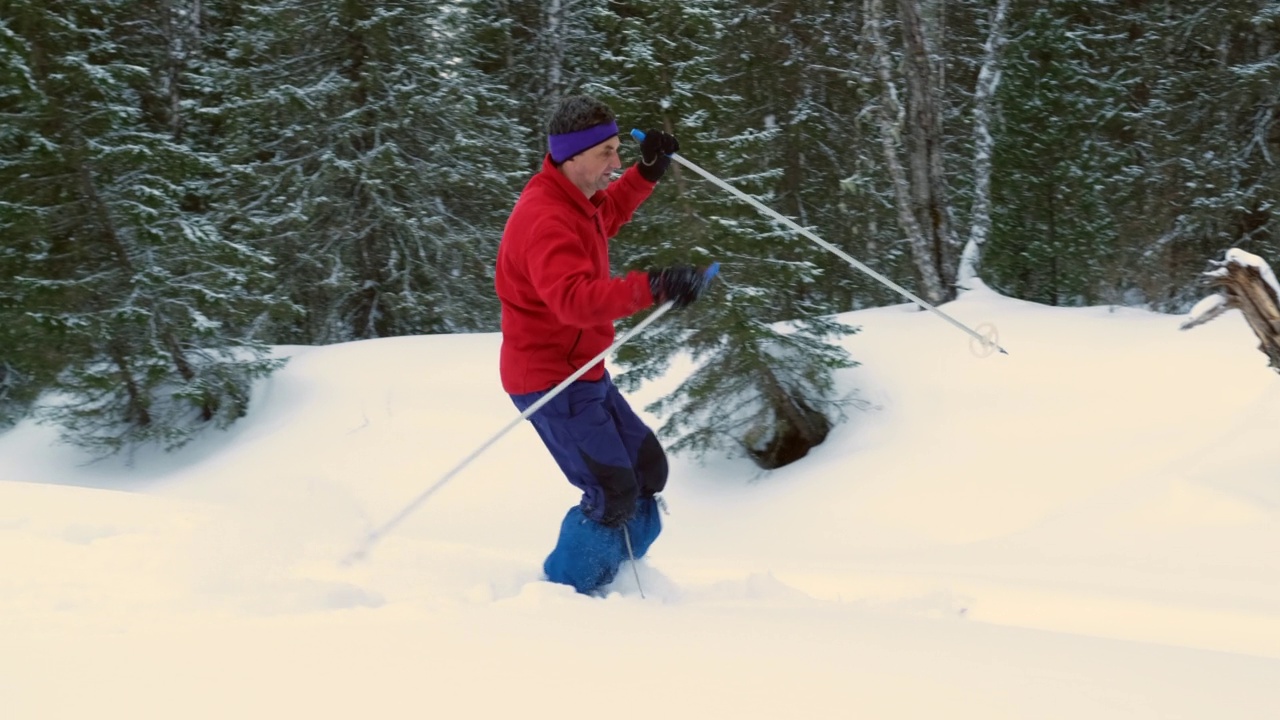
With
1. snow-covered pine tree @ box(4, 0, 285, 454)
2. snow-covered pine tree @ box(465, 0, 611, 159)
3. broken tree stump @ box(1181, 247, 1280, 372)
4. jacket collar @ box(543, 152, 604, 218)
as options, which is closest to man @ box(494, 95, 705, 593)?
jacket collar @ box(543, 152, 604, 218)

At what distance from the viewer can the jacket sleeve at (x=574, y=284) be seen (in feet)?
10.6

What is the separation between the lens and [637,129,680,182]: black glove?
14.4 feet

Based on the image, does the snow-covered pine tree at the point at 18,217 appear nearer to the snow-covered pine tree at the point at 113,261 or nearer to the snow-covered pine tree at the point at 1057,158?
the snow-covered pine tree at the point at 113,261

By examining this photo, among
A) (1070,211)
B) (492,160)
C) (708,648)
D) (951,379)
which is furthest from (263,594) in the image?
(1070,211)

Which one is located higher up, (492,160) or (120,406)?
(492,160)

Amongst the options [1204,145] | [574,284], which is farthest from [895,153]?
[574,284]

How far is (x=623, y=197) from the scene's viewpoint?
14.3 feet

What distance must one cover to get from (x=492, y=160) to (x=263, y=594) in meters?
14.3

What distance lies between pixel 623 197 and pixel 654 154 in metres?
0.25

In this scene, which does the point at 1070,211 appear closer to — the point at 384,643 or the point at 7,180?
the point at 7,180

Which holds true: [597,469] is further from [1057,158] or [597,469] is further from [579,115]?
[1057,158]

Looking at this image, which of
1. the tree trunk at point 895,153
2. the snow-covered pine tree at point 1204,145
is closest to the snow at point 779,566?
the tree trunk at point 895,153

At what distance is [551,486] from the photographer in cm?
859

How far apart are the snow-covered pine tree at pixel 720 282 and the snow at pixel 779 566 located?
444 millimetres
